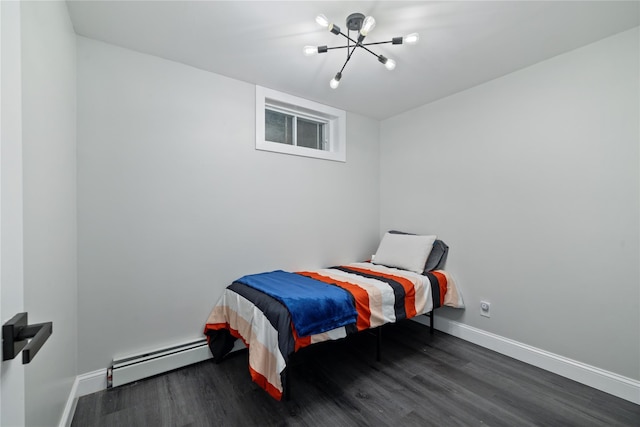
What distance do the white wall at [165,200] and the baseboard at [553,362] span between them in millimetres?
1866

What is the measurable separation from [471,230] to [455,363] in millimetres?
1265

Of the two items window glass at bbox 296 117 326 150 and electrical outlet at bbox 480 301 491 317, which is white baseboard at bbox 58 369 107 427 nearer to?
window glass at bbox 296 117 326 150

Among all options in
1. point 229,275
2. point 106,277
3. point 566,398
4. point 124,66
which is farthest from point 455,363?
point 124,66

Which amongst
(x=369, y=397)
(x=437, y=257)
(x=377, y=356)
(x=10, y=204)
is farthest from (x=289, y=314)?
(x=437, y=257)

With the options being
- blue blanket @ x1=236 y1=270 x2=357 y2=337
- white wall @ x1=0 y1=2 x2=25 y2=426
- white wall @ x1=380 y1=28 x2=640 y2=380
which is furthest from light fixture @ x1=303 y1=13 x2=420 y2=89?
blue blanket @ x1=236 y1=270 x2=357 y2=337

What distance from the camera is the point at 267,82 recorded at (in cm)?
262

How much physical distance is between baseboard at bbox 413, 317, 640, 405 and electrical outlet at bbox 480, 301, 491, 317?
0.57ft

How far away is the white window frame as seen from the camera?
267cm

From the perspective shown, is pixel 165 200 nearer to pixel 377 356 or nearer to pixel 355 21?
pixel 355 21

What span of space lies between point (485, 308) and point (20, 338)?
3.11 m

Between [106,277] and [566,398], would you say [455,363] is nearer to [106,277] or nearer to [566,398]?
[566,398]

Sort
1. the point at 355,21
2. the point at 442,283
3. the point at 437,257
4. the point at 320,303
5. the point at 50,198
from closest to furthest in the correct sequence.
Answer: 1. the point at 50,198
2. the point at 355,21
3. the point at 320,303
4. the point at 442,283
5. the point at 437,257

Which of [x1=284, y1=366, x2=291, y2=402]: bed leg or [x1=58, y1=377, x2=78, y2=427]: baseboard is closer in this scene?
[x1=58, y1=377, x2=78, y2=427]: baseboard

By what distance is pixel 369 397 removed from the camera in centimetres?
184
